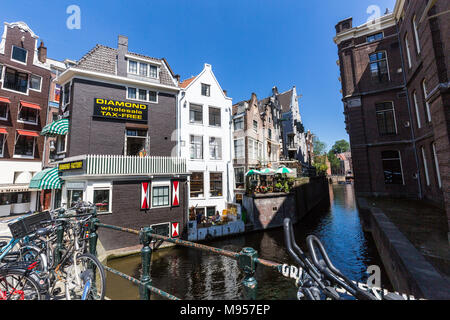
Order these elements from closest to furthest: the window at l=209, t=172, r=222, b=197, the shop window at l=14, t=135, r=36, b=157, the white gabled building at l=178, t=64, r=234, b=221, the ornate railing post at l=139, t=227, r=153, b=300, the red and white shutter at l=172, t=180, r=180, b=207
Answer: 1. the ornate railing post at l=139, t=227, r=153, b=300
2. the red and white shutter at l=172, t=180, r=180, b=207
3. the shop window at l=14, t=135, r=36, b=157
4. the white gabled building at l=178, t=64, r=234, b=221
5. the window at l=209, t=172, r=222, b=197

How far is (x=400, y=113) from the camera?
16328mm

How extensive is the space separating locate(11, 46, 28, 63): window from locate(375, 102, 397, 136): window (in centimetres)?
3305

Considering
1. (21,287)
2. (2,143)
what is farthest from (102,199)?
(2,143)

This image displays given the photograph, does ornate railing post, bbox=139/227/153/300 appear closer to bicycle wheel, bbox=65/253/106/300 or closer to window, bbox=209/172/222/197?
bicycle wheel, bbox=65/253/106/300

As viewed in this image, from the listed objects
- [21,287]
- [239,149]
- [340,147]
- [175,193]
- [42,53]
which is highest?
[340,147]

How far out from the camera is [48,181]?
13.7 meters

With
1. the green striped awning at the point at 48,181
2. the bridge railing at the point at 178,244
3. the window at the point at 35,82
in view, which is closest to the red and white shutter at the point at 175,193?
the green striped awning at the point at 48,181

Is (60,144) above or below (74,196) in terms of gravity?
above

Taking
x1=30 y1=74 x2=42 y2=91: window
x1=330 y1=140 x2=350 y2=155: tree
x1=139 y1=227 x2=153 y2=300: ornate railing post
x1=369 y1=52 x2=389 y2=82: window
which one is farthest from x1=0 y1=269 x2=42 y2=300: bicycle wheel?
x1=330 y1=140 x2=350 y2=155: tree

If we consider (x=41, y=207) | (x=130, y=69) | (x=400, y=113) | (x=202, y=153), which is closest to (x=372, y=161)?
(x=400, y=113)

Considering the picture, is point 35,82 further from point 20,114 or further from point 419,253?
point 419,253

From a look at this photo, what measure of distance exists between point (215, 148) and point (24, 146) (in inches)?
703

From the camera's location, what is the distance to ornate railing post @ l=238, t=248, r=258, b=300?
1.62 m
